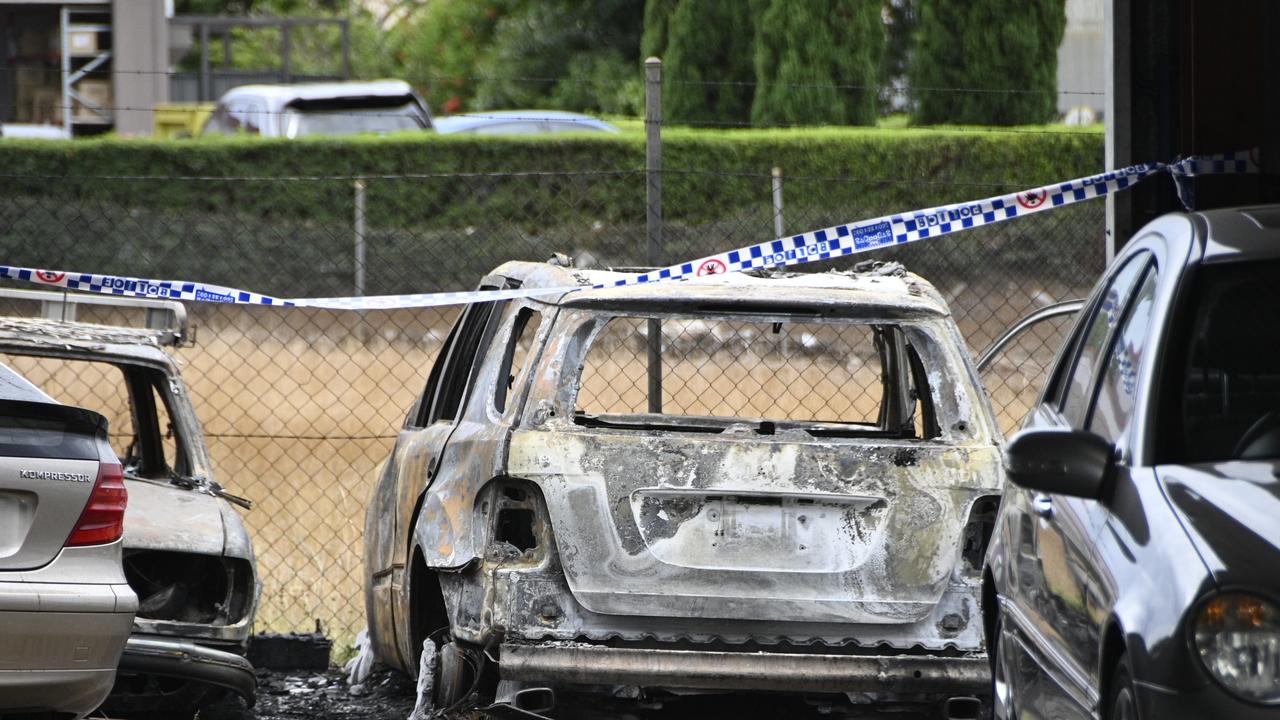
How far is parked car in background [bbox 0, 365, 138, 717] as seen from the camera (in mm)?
6066

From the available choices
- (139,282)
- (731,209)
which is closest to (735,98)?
(731,209)

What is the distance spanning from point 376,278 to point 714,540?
14.3 meters

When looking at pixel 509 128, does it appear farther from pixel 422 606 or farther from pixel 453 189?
pixel 422 606

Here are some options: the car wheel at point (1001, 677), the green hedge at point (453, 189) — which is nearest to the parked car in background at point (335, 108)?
the green hedge at point (453, 189)

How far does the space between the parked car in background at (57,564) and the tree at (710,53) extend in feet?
64.7

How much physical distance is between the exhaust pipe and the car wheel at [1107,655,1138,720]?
2.11 meters

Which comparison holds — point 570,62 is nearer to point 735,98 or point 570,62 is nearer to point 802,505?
point 735,98

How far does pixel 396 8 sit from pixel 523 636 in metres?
44.9

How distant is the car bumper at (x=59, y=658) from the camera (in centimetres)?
602

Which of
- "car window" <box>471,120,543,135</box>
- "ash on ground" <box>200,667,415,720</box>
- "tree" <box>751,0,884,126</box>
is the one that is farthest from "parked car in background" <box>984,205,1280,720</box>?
"car window" <box>471,120,543,135</box>

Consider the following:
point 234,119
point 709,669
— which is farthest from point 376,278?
point 709,669

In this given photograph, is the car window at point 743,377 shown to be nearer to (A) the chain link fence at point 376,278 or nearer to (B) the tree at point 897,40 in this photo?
(A) the chain link fence at point 376,278

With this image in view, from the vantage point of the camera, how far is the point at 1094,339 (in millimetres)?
5293

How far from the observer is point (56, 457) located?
20.6ft
